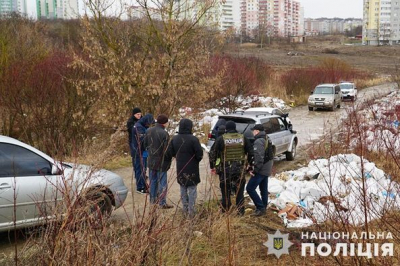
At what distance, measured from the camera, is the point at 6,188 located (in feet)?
18.7

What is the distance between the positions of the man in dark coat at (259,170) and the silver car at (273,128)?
3348mm

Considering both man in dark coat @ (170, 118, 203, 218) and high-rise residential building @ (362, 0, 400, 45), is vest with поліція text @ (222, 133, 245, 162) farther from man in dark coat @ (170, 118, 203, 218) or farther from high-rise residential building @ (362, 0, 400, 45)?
high-rise residential building @ (362, 0, 400, 45)

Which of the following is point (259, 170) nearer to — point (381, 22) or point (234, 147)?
point (234, 147)

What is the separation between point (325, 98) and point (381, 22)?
113498 millimetres

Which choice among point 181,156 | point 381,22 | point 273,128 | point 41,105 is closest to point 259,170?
point 181,156

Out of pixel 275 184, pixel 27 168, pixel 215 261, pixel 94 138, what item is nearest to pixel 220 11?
pixel 94 138

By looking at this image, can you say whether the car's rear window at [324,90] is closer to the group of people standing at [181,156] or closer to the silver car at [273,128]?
the silver car at [273,128]

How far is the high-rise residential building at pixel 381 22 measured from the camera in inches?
4754

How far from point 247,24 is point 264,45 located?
52910 millimetres

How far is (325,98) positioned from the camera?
2702 cm

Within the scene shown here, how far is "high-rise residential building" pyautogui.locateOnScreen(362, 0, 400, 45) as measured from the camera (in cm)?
12075

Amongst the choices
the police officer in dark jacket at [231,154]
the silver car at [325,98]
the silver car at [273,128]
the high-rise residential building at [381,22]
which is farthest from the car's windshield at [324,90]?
the high-rise residential building at [381,22]

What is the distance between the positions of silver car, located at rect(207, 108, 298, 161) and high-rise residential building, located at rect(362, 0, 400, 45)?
117 meters

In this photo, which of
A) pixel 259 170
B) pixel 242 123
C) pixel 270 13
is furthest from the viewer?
pixel 270 13
